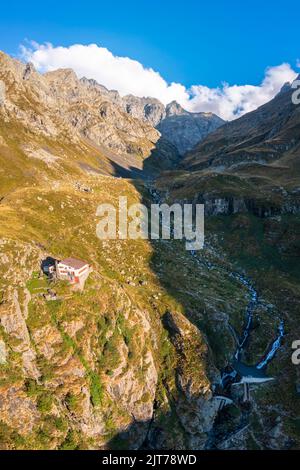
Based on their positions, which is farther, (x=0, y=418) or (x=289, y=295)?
(x=289, y=295)

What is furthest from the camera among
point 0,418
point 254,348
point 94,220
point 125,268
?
point 94,220

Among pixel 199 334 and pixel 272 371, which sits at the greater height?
pixel 199 334

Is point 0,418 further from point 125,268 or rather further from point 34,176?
point 34,176

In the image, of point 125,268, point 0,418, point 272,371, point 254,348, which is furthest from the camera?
point 125,268

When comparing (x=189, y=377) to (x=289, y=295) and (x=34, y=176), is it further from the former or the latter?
(x=34, y=176)

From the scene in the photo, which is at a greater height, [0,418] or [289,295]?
[289,295]

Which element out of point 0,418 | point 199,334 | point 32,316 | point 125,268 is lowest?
point 0,418
